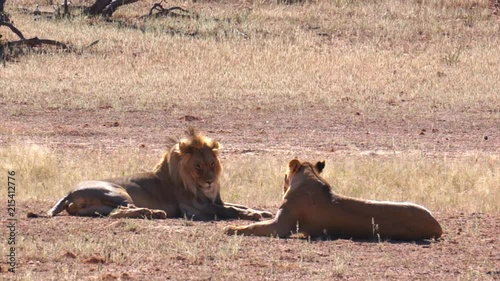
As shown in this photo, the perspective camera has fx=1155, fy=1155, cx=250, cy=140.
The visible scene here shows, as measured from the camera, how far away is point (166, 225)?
346 inches

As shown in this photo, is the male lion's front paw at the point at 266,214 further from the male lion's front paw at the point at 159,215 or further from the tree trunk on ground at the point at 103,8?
the tree trunk on ground at the point at 103,8

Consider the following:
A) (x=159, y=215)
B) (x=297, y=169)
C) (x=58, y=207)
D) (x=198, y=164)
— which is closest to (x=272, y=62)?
(x=198, y=164)

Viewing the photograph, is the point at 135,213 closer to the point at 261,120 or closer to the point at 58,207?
the point at 58,207

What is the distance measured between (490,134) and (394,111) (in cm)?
214

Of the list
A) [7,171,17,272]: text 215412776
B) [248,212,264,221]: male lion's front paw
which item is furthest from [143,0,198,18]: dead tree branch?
[248,212,264,221]: male lion's front paw

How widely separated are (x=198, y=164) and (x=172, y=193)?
38cm

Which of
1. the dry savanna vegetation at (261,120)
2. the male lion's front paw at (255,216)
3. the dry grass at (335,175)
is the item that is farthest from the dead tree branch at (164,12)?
the male lion's front paw at (255,216)

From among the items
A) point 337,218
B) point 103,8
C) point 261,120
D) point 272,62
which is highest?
point 337,218

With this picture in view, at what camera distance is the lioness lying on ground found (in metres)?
8.12

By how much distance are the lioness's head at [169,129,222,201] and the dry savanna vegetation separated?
53 cm

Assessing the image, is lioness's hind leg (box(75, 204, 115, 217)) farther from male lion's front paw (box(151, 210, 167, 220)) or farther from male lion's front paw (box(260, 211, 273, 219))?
male lion's front paw (box(260, 211, 273, 219))

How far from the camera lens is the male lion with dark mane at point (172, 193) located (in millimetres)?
9305

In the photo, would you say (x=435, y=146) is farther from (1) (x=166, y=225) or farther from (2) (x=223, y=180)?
(1) (x=166, y=225)

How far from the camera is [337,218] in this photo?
8.20 m
